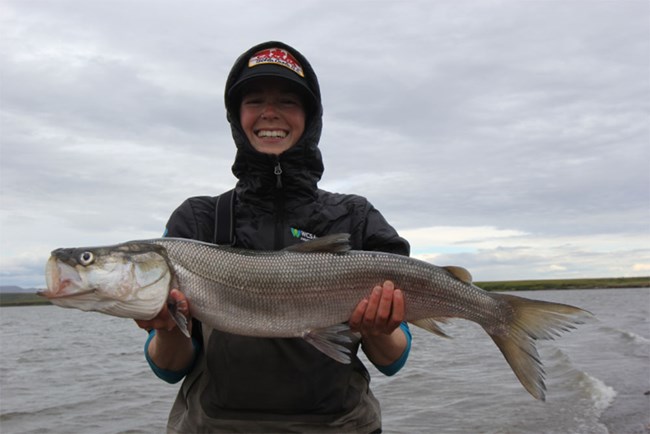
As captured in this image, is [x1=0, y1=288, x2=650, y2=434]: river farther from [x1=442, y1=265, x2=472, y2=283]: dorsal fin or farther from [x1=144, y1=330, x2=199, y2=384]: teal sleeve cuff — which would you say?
[x1=144, y1=330, x2=199, y2=384]: teal sleeve cuff

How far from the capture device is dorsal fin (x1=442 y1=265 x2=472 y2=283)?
167 inches

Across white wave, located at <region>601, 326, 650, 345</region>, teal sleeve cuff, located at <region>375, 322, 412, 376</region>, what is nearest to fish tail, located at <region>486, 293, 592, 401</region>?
teal sleeve cuff, located at <region>375, 322, 412, 376</region>

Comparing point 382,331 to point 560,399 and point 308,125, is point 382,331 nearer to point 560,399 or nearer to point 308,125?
point 308,125

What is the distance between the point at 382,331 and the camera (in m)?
3.98

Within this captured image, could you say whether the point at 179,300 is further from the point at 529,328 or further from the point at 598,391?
the point at 598,391

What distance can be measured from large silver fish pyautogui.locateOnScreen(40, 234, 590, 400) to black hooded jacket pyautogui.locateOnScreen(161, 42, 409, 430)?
0.66 ft

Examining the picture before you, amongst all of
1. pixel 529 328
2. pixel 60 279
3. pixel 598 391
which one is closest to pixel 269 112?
pixel 60 279

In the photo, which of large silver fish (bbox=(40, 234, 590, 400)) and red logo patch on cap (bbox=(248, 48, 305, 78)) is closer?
large silver fish (bbox=(40, 234, 590, 400))

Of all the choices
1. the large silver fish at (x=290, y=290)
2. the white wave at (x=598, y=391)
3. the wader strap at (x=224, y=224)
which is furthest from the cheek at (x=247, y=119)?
the white wave at (x=598, y=391)

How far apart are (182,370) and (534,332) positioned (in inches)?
101

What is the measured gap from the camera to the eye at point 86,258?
11.8 ft

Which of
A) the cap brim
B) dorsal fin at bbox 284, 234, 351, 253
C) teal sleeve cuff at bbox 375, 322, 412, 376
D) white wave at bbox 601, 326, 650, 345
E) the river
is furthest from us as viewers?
white wave at bbox 601, 326, 650, 345

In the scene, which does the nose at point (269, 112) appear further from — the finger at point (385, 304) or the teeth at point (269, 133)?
the finger at point (385, 304)

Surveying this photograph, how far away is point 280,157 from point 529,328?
2255 mm
